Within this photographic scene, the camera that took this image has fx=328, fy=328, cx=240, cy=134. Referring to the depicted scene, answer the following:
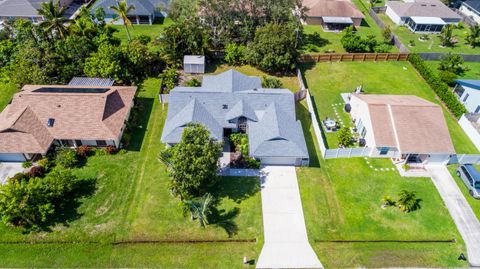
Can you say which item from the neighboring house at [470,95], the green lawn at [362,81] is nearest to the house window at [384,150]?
the green lawn at [362,81]

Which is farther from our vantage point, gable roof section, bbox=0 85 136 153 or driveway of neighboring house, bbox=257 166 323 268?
gable roof section, bbox=0 85 136 153

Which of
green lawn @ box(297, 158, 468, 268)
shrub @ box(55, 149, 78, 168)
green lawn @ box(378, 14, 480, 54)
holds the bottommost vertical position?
shrub @ box(55, 149, 78, 168)

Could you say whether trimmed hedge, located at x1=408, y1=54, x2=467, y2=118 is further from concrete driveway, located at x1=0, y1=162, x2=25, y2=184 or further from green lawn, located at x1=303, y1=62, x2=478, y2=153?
concrete driveway, located at x1=0, y1=162, x2=25, y2=184

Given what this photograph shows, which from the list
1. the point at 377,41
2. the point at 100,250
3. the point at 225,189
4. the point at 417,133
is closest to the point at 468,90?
the point at 417,133

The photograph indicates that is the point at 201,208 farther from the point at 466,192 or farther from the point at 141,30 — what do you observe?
the point at 141,30

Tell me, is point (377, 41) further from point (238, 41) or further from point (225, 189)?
point (225, 189)

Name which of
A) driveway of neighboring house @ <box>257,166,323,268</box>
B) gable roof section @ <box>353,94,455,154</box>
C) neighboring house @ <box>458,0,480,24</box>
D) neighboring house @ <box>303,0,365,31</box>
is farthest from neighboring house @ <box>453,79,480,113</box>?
neighboring house @ <box>458,0,480,24</box>
